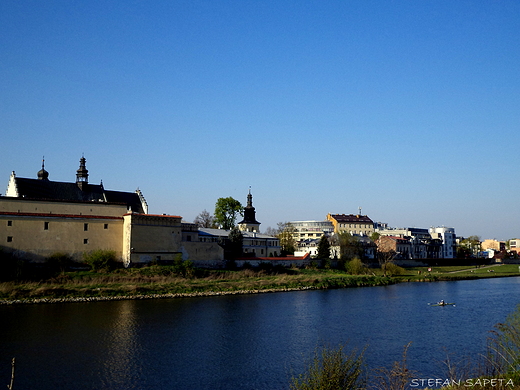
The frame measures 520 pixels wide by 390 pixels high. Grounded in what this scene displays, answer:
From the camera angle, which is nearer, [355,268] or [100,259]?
[100,259]

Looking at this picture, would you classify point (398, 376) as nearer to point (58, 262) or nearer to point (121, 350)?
point (121, 350)

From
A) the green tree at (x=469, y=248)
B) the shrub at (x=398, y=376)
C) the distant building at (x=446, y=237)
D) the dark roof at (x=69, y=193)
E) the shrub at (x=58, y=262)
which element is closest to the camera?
the shrub at (x=398, y=376)

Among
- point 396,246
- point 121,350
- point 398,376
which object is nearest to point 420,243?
point 396,246

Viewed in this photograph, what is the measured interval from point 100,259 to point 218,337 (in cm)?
2262

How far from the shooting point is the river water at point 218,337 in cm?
1878

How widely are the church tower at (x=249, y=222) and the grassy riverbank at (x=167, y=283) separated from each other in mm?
13772

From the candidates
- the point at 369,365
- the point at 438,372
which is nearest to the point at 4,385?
the point at 369,365

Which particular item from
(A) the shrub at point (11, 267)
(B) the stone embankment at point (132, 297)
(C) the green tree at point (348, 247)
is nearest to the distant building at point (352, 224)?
(C) the green tree at point (348, 247)

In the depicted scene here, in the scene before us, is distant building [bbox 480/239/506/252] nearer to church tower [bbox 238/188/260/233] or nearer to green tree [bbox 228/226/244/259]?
church tower [bbox 238/188/260/233]

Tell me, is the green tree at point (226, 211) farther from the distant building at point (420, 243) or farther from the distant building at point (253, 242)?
the distant building at point (420, 243)

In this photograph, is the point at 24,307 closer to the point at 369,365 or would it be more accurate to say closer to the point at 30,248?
the point at 30,248

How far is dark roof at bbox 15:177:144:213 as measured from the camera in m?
48.4

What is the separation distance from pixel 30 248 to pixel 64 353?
24.7 meters

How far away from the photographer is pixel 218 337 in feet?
83.7
